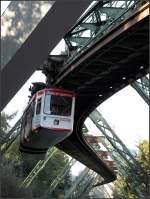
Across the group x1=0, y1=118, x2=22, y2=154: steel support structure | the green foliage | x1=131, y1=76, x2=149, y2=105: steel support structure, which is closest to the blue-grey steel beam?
x1=131, y1=76, x2=149, y2=105: steel support structure

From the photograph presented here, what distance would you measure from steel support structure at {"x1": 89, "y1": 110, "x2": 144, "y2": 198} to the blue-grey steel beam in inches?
847

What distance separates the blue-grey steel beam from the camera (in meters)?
3.74

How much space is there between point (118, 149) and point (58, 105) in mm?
13915

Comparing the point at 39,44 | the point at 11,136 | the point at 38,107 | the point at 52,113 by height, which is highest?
the point at 11,136

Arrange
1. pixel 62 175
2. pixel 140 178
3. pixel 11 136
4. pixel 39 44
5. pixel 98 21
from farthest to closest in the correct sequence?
pixel 62 175, pixel 140 178, pixel 11 136, pixel 98 21, pixel 39 44

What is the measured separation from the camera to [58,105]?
45.5 ft

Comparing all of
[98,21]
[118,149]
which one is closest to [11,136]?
[118,149]

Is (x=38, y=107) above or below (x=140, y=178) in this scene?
above

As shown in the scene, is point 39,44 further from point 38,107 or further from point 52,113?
point 38,107

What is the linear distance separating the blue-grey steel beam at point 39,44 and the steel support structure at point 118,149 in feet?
70.6

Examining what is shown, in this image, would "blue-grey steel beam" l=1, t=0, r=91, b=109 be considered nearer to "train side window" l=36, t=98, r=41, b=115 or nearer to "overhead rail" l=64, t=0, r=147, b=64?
"overhead rail" l=64, t=0, r=147, b=64

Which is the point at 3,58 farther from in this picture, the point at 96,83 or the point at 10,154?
the point at 10,154

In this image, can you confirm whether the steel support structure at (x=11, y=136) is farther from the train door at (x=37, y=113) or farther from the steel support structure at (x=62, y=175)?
the steel support structure at (x=62, y=175)

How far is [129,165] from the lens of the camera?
95.5 feet
